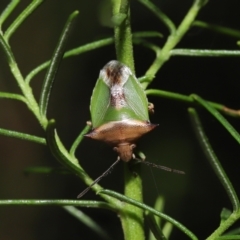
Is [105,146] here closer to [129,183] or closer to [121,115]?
[121,115]

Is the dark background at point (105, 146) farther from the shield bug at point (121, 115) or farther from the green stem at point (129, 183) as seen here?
the green stem at point (129, 183)

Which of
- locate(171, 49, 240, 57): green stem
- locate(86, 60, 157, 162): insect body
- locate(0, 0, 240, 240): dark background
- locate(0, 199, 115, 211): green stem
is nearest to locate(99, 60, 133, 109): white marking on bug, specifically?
locate(86, 60, 157, 162): insect body

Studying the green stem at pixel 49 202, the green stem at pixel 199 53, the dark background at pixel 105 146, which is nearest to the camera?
the green stem at pixel 49 202

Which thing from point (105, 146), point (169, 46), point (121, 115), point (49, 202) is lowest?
point (49, 202)

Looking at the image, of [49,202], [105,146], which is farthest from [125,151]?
[105,146]

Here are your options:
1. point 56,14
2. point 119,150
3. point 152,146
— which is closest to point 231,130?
point 119,150

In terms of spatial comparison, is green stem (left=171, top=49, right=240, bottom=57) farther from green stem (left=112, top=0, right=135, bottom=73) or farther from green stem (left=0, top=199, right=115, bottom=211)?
green stem (left=0, top=199, right=115, bottom=211)

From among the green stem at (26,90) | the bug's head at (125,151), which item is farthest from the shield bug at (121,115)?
the green stem at (26,90)
